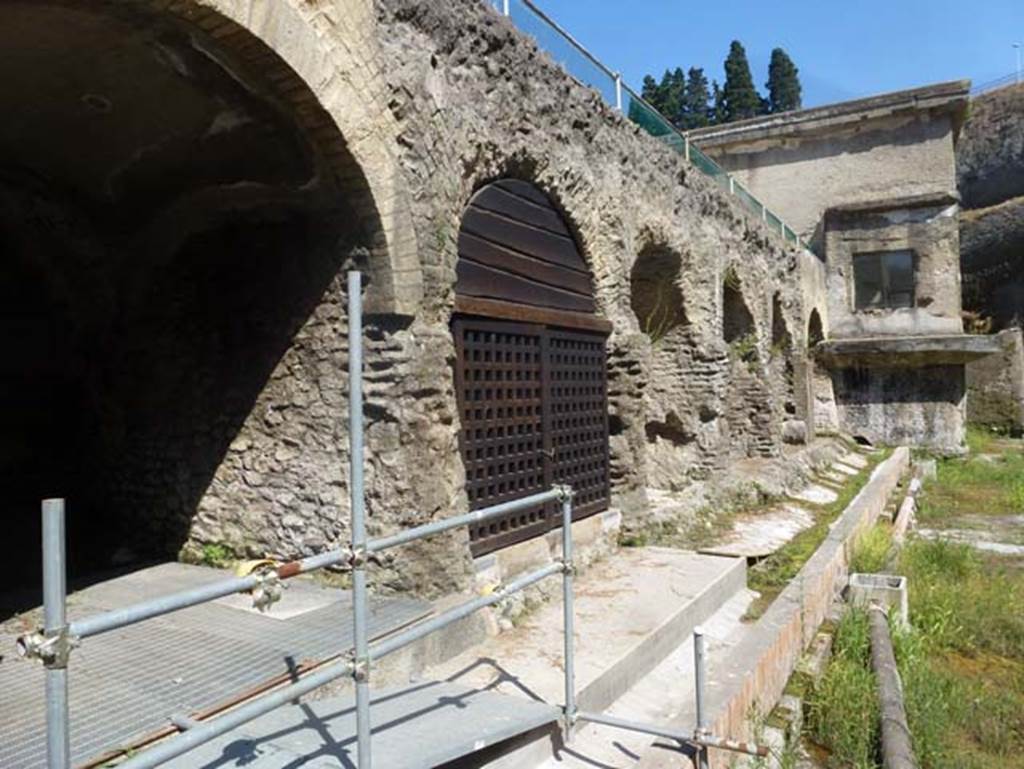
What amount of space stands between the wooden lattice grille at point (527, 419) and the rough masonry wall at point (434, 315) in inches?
16.1

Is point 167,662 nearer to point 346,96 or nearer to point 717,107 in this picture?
point 346,96

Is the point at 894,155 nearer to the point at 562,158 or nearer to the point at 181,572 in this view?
the point at 562,158

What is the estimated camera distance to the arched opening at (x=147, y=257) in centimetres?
392

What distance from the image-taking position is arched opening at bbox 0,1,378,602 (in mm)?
3920

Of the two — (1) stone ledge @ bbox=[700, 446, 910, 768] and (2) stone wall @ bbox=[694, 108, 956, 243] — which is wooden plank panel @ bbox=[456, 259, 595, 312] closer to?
(1) stone ledge @ bbox=[700, 446, 910, 768]

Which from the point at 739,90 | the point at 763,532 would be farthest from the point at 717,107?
the point at 763,532

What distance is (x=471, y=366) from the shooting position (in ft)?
17.5

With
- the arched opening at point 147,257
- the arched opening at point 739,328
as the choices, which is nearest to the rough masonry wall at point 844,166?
the arched opening at point 739,328

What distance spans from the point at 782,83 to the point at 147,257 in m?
52.4

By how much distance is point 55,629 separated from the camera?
1.57m

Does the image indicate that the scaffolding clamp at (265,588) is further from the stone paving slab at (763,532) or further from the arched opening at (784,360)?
the arched opening at (784,360)

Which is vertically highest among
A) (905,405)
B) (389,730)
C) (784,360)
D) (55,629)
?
(784,360)

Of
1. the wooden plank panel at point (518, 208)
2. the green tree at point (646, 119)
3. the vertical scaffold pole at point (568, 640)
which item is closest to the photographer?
the vertical scaffold pole at point (568, 640)

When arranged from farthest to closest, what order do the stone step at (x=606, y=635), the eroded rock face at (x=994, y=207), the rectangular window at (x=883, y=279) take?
the eroded rock face at (x=994, y=207) < the rectangular window at (x=883, y=279) < the stone step at (x=606, y=635)
